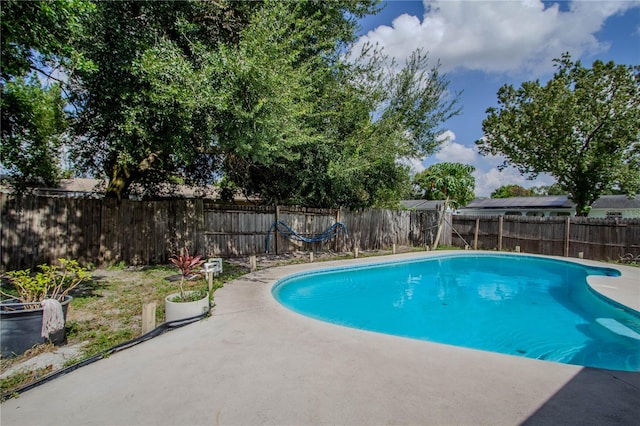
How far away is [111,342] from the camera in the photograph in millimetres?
3525

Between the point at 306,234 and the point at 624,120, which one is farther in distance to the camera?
the point at 624,120

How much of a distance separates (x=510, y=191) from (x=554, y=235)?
1549 inches

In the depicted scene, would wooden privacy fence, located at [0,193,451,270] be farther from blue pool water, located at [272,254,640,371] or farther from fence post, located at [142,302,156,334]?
fence post, located at [142,302,156,334]

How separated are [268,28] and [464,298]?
6852mm

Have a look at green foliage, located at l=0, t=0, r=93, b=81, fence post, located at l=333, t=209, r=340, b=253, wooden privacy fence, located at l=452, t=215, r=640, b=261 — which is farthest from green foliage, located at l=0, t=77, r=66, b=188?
wooden privacy fence, located at l=452, t=215, r=640, b=261

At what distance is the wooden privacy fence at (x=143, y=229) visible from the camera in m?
6.48

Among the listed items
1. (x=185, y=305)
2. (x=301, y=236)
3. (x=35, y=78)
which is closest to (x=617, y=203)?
(x=301, y=236)

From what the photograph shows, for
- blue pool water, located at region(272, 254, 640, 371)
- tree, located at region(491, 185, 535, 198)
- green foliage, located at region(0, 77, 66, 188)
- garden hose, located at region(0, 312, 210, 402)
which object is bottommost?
blue pool water, located at region(272, 254, 640, 371)

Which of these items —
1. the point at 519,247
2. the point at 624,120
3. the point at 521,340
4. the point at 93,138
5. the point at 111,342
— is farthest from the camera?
the point at 624,120

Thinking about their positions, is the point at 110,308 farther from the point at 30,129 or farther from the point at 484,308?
the point at 484,308

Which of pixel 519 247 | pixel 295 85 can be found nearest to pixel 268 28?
pixel 295 85

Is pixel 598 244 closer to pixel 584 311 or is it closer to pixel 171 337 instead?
pixel 584 311

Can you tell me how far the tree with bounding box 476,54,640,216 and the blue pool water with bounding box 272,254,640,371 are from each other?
33.1 ft

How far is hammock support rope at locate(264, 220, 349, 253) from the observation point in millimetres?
10180
